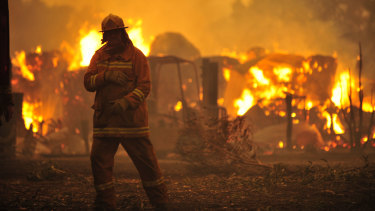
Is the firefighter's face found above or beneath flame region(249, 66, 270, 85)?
beneath

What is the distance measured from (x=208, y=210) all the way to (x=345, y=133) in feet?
40.5

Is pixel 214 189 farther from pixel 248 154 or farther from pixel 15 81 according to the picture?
pixel 15 81

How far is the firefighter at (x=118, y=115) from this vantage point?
446cm

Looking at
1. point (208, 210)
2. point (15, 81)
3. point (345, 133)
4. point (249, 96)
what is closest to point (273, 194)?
point (208, 210)

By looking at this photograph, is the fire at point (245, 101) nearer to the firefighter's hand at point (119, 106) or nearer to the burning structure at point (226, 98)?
the burning structure at point (226, 98)

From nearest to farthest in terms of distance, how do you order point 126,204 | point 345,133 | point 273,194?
point 126,204 < point 273,194 < point 345,133

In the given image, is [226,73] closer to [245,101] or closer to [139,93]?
[245,101]

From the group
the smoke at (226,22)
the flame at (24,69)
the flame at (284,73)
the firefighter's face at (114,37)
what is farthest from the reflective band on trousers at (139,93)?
the smoke at (226,22)

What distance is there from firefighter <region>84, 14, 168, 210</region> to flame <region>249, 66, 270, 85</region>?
1592 cm

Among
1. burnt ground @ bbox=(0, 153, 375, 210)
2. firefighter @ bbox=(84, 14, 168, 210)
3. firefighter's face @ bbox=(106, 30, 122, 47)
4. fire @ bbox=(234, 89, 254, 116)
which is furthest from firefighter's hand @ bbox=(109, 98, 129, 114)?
fire @ bbox=(234, 89, 254, 116)

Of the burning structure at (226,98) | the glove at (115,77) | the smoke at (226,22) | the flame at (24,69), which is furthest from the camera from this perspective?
the smoke at (226,22)

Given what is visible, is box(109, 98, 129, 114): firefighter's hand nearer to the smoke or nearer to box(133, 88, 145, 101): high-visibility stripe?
box(133, 88, 145, 101): high-visibility stripe

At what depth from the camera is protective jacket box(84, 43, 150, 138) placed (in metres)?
4.51

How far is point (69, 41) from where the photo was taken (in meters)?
35.1
